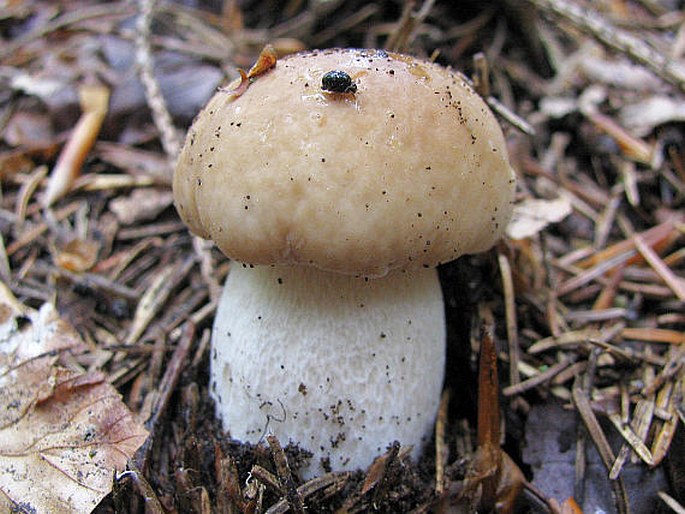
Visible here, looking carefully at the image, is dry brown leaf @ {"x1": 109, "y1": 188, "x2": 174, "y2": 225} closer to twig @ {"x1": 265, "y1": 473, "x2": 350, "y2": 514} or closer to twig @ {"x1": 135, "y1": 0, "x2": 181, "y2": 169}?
twig @ {"x1": 135, "y1": 0, "x2": 181, "y2": 169}

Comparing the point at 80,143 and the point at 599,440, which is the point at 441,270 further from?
the point at 80,143

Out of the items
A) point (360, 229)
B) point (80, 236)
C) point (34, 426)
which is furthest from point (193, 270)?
point (360, 229)

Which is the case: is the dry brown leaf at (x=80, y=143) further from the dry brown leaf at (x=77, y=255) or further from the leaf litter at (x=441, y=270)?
the dry brown leaf at (x=77, y=255)

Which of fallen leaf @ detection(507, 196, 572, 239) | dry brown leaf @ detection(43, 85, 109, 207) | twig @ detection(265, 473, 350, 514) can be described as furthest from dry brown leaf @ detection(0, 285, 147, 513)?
fallen leaf @ detection(507, 196, 572, 239)

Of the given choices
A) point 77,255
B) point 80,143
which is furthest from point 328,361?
point 80,143

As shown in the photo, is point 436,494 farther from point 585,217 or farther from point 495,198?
point 585,217

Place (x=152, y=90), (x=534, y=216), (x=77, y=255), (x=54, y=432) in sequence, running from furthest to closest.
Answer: (x=152, y=90)
(x=77, y=255)
(x=534, y=216)
(x=54, y=432)

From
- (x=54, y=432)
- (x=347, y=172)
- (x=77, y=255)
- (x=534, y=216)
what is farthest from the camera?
(x=77, y=255)
